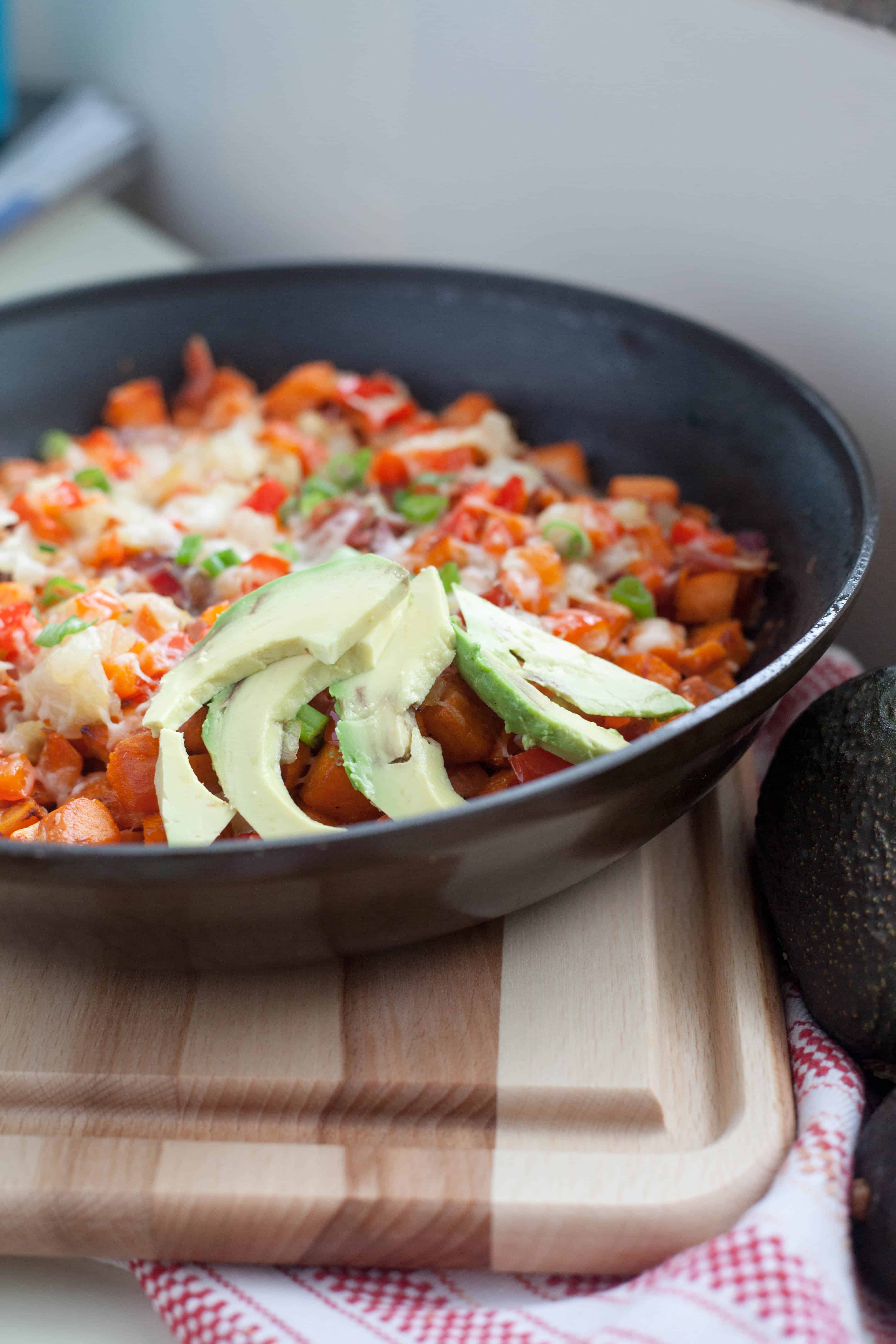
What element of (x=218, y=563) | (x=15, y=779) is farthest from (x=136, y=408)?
(x=15, y=779)

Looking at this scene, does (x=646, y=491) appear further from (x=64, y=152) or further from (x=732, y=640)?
(x=64, y=152)

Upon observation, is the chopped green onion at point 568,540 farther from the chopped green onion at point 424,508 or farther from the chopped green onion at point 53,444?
the chopped green onion at point 53,444

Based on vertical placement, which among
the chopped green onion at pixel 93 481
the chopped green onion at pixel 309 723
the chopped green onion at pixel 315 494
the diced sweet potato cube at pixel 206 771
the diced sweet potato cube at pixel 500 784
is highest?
the chopped green onion at pixel 309 723


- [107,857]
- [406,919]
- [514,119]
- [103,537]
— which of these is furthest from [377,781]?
[514,119]

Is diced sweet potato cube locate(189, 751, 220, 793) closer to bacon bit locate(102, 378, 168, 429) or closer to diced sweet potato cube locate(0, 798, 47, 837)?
diced sweet potato cube locate(0, 798, 47, 837)

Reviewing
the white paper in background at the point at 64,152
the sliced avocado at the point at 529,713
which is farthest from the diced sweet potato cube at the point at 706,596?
the white paper in background at the point at 64,152

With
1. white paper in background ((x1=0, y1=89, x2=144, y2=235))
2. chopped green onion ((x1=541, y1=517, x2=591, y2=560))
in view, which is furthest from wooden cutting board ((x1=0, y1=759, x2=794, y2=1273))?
white paper in background ((x1=0, y1=89, x2=144, y2=235))

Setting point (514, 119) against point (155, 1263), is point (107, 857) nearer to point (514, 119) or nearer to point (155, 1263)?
point (155, 1263)
